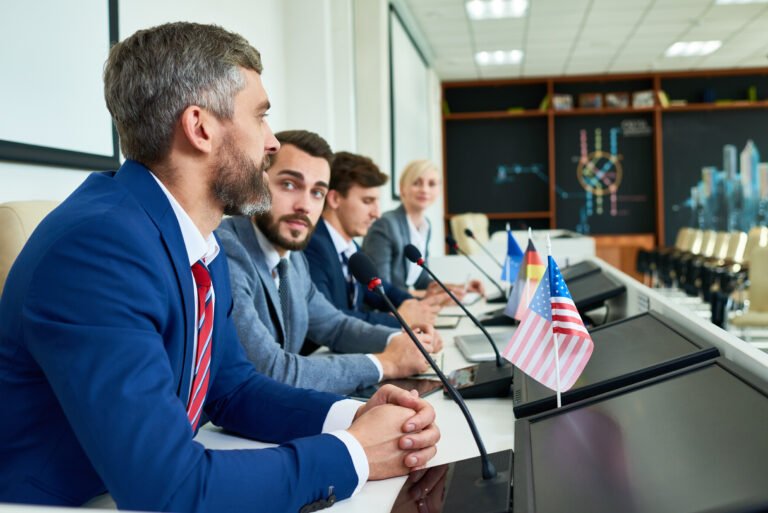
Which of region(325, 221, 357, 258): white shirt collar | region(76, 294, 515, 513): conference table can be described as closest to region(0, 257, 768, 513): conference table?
region(76, 294, 515, 513): conference table

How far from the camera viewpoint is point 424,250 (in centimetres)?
441

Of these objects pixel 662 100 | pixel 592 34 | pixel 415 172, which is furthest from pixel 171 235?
pixel 662 100

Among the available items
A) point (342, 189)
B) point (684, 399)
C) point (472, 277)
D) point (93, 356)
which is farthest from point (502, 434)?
point (472, 277)

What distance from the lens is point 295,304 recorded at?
2.06 meters

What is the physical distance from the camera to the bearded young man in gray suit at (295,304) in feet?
5.35

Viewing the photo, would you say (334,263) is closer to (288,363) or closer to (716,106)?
(288,363)

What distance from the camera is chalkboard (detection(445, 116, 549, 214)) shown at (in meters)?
10.7

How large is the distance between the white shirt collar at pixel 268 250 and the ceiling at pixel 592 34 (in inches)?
204

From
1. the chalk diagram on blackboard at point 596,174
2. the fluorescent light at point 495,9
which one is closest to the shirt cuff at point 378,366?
the fluorescent light at point 495,9

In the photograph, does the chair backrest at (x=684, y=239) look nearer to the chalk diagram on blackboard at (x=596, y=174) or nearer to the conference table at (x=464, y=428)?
the chalk diagram on blackboard at (x=596, y=174)

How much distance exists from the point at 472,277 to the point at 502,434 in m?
3.07

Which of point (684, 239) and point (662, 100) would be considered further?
point (662, 100)

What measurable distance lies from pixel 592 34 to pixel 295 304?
6.91m

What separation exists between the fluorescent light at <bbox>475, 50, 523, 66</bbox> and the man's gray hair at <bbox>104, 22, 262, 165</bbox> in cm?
809
